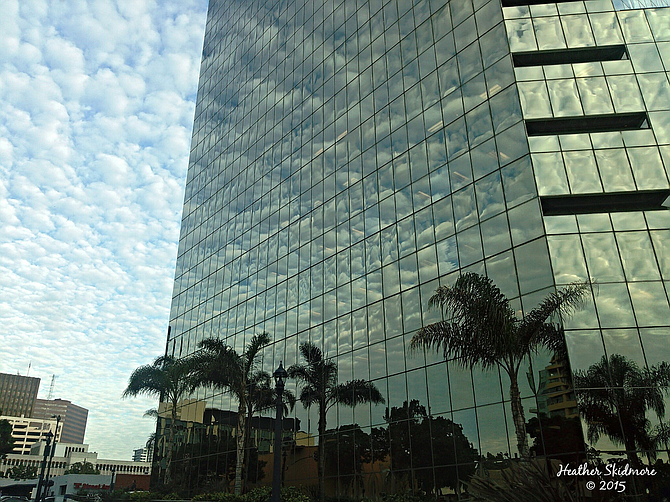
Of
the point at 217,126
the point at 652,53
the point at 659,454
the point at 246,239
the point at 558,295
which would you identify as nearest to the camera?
the point at 659,454

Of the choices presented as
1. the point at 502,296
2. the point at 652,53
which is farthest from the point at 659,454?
the point at 652,53

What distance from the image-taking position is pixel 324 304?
36906 mm

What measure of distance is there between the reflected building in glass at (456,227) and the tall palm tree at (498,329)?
0.49 meters

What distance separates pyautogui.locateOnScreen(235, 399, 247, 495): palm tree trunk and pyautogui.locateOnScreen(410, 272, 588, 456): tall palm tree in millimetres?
19986

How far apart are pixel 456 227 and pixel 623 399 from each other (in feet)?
36.5

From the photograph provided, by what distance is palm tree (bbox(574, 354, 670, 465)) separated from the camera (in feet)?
64.1

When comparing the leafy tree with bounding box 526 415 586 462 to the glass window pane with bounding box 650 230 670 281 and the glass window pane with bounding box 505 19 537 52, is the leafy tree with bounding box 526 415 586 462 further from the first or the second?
the glass window pane with bounding box 505 19 537 52

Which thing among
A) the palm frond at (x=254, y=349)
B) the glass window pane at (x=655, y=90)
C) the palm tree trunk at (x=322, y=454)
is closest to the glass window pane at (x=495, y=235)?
the glass window pane at (x=655, y=90)

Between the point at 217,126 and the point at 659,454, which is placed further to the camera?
the point at 217,126

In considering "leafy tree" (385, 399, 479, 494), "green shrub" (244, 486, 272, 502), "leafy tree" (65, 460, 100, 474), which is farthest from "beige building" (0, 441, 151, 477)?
"leafy tree" (385, 399, 479, 494)

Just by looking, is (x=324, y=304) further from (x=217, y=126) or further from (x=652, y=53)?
(x=217, y=126)

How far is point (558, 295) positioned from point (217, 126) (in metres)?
46.8

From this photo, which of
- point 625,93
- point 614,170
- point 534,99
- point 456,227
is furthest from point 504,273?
point 625,93

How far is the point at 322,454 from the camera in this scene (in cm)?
3278
